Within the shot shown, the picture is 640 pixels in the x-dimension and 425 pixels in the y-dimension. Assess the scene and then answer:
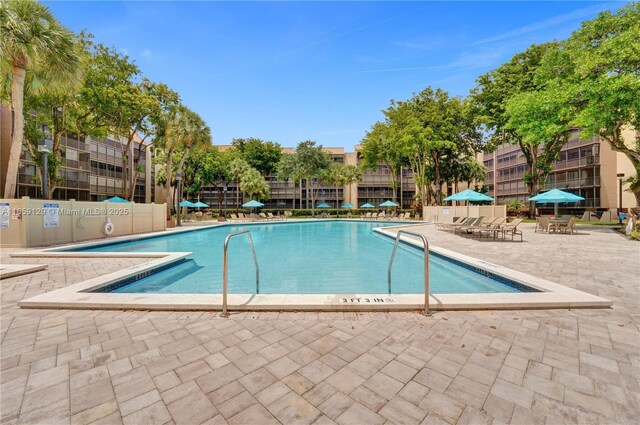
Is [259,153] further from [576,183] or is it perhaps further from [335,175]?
[576,183]

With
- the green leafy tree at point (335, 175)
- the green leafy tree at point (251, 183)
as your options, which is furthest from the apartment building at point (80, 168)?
the green leafy tree at point (335, 175)

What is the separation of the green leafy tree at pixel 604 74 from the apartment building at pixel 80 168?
32.4m

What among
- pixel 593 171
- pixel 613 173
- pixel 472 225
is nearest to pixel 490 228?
pixel 472 225

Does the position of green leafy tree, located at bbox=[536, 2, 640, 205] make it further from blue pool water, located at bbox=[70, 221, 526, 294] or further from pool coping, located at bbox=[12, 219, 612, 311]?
pool coping, located at bbox=[12, 219, 612, 311]

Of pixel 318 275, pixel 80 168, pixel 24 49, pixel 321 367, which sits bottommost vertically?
pixel 318 275

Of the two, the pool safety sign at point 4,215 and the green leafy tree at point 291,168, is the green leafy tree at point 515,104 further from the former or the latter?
the pool safety sign at point 4,215

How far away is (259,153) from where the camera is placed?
4928 cm

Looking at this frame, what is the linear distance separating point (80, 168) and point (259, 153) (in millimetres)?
24660

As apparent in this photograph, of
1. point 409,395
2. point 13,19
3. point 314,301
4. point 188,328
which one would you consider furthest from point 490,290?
point 13,19

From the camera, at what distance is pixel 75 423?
186 centimetres

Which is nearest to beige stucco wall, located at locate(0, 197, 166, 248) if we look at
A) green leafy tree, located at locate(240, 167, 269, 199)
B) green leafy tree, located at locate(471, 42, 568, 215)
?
green leafy tree, located at locate(240, 167, 269, 199)

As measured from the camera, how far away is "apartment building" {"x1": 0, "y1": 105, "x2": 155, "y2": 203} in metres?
26.2

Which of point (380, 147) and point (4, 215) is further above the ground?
point (380, 147)

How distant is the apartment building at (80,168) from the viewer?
26.2 m
